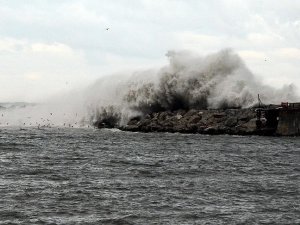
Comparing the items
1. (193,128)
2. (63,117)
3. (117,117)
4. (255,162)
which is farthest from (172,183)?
(63,117)

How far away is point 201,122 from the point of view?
2323 inches

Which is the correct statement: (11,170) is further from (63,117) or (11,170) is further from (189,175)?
(63,117)

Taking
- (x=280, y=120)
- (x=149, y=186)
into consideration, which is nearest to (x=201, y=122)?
(x=280, y=120)

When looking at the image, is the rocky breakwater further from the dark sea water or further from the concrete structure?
the dark sea water

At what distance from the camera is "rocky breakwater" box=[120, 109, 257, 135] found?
54.9 metres

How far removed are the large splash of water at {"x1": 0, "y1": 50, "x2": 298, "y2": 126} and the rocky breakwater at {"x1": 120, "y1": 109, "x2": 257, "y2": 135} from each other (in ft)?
14.6

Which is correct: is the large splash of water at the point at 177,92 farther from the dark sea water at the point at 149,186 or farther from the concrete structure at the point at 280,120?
the dark sea water at the point at 149,186

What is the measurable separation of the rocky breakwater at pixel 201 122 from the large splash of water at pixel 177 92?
444 cm

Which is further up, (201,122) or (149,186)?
(201,122)

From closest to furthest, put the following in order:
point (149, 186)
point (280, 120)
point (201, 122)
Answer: point (149, 186), point (280, 120), point (201, 122)

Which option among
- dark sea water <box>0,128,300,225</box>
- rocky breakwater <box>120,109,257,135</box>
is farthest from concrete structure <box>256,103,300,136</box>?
dark sea water <box>0,128,300,225</box>

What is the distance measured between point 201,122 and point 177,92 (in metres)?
12.4

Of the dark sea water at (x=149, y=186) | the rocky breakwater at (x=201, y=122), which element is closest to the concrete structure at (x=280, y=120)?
the rocky breakwater at (x=201, y=122)

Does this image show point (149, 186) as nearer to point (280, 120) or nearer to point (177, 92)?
point (280, 120)
